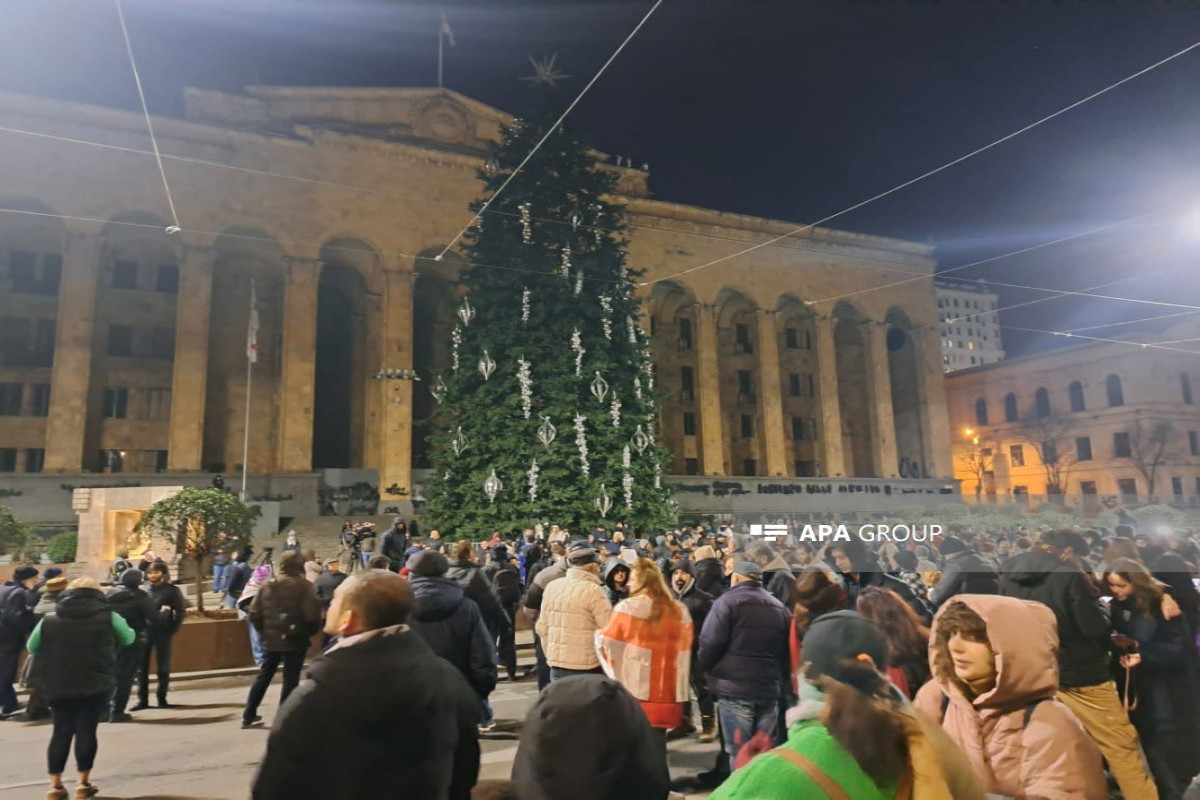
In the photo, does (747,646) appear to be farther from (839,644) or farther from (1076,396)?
(1076,396)

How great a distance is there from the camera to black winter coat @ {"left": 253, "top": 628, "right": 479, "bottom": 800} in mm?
2291

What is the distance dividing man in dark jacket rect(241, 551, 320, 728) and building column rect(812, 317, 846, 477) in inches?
1494

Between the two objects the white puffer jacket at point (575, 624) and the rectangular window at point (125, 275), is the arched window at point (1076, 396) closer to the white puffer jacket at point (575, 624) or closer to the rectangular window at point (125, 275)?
the white puffer jacket at point (575, 624)

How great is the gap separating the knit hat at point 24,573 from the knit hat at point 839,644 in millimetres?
9228

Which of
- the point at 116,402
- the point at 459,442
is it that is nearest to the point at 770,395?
the point at 459,442

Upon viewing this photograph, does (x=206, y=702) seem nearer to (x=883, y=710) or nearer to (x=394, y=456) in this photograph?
(x=883, y=710)

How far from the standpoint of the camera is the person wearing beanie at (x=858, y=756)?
1536mm

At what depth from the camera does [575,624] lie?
5.29 m

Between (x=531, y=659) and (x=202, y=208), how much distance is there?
25.3 metres

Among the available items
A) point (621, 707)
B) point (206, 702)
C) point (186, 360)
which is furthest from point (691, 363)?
point (621, 707)

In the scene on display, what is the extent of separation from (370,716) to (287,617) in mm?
5017

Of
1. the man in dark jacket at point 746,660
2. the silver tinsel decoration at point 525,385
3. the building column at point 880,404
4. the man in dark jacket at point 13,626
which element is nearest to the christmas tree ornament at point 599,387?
the silver tinsel decoration at point 525,385

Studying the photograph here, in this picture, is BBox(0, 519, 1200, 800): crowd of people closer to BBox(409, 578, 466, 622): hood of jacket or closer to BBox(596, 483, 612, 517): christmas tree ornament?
BBox(409, 578, 466, 622): hood of jacket

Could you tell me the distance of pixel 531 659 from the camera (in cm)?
1119
